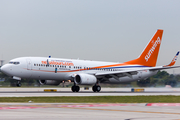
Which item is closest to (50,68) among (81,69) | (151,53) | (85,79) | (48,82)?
(85,79)

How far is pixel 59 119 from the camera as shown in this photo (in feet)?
43.8

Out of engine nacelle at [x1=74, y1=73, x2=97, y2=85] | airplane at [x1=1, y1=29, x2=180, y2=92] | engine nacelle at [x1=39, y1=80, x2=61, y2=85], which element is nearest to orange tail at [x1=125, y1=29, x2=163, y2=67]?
airplane at [x1=1, y1=29, x2=180, y2=92]

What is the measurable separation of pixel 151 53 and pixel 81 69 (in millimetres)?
14605

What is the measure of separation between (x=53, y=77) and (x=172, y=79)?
102 feet

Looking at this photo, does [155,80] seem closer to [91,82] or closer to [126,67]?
[126,67]

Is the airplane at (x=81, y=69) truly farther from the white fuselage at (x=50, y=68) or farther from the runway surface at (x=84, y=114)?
the runway surface at (x=84, y=114)

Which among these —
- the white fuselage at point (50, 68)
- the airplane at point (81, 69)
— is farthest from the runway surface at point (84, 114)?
the white fuselage at point (50, 68)

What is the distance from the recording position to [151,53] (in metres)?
55.8

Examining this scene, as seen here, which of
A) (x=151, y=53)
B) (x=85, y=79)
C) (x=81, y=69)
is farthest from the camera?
(x=151, y=53)

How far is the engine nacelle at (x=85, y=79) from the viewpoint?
4426 centimetres

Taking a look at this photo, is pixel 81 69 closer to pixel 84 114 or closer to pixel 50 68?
pixel 50 68

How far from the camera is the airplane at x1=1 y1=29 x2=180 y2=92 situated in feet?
139

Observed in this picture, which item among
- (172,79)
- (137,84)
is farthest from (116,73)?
(172,79)

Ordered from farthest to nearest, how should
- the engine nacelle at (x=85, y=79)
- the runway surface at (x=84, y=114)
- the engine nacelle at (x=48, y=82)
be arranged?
the engine nacelle at (x=48, y=82), the engine nacelle at (x=85, y=79), the runway surface at (x=84, y=114)
